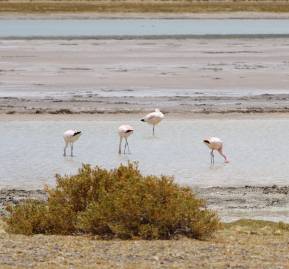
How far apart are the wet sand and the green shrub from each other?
1434 centimetres

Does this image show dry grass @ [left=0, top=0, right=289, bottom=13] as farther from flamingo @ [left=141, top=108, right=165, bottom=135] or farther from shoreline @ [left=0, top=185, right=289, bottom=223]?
shoreline @ [left=0, top=185, right=289, bottom=223]

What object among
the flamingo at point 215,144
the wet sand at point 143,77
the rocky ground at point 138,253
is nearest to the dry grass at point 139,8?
the wet sand at point 143,77

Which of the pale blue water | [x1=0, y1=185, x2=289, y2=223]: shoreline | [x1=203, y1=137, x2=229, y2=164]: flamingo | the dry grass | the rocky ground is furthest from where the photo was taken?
the dry grass

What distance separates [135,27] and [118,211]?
55.6 m

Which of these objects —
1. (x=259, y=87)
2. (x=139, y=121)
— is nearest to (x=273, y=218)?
(x=139, y=121)

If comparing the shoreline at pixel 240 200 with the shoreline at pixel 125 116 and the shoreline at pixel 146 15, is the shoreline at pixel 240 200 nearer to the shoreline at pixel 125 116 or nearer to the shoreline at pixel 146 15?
the shoreline at pixel 125 116

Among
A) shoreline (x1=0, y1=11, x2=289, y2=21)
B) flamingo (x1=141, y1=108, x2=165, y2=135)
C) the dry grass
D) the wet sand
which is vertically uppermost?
the dry grass

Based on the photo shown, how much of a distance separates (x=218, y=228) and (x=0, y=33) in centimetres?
4717

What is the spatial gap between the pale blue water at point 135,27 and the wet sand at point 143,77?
775 centimetres

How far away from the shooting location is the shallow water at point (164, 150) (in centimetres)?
1684

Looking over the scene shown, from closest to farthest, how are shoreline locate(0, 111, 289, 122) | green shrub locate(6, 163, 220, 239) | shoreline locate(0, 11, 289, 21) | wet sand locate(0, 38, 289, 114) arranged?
green shrub locate(6, 163, 220, 239) → shoreline locate(0, 111, 289, 122) → wet sand locate(0, 38, 289, 114) → shoreline locate(0, 11, 289, 21)

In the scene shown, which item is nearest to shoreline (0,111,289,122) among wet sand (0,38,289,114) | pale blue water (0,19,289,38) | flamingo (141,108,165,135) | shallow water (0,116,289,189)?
wet sand (0,38,289,114)

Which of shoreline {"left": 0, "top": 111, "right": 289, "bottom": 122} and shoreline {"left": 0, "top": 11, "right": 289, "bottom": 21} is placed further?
shoreline {"left": 0, "top": 11, "right": 289, "bottom": 21}

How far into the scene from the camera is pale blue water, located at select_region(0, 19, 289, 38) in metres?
57.4
